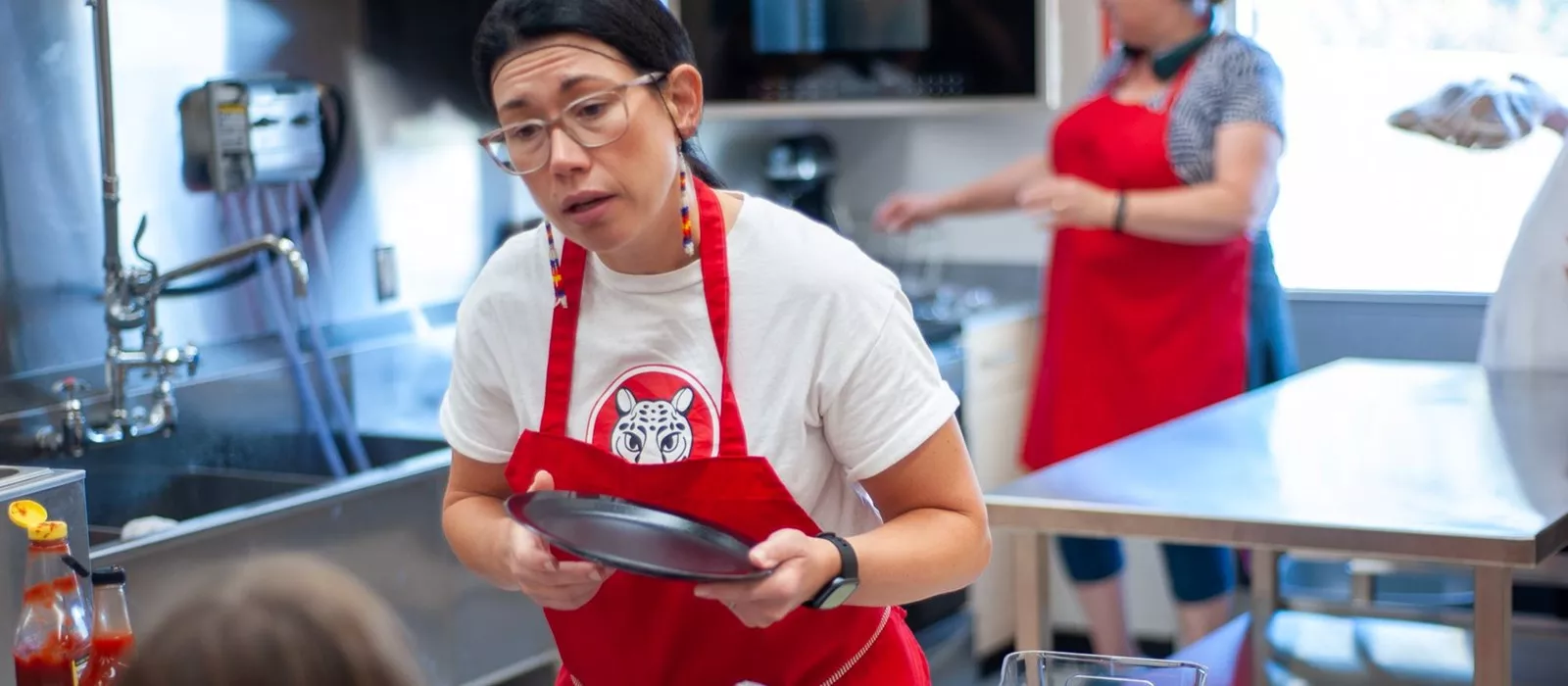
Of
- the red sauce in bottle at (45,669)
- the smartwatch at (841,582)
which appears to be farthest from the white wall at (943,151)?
the smartwatch at (841,582)

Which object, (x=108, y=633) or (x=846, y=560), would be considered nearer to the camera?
(x=846, y=560)

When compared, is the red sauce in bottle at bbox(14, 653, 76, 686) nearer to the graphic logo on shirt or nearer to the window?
the graphic logo on shirt

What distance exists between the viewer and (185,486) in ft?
7.88

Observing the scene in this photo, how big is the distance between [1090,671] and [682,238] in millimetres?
441

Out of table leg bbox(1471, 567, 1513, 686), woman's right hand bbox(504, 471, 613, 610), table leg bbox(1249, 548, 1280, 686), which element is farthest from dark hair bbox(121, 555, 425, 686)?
table leg bbox(1249, 548, 1280, 686)

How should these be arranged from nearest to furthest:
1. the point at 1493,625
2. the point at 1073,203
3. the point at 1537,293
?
the point at 1493,625 < the point at 1537,293 < the point at 1073,203

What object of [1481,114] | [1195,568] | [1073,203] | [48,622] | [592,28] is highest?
[592,28]

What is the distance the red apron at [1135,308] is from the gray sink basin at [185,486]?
3.50 feet

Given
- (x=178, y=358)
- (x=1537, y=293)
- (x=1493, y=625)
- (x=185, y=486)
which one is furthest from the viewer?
(x=1537, y=293)

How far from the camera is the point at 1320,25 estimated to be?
3.64 m

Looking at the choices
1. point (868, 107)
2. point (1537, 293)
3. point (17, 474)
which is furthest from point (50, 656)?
point (868, 107)

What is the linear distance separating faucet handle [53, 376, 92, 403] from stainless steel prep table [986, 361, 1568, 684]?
121cm

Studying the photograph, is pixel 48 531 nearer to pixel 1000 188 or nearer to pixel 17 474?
pixel 17 474

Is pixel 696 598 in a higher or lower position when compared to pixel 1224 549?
higher
